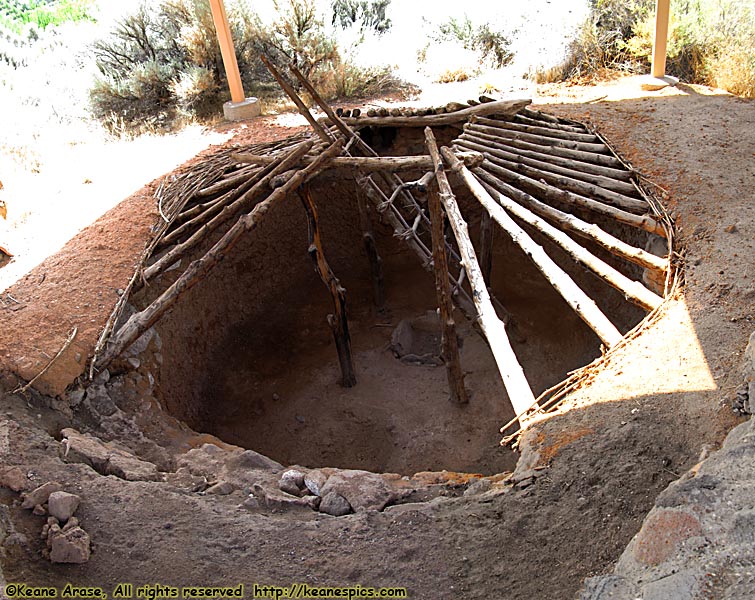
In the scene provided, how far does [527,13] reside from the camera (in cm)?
1072

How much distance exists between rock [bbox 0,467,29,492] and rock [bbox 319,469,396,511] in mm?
1352

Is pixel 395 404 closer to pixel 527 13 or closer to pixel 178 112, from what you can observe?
pixel 178 112

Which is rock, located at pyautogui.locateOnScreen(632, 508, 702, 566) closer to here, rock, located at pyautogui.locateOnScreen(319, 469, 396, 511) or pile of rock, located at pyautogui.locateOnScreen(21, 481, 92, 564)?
rock, located at pyautogui.locateOnScreen(319, 469, 396, 511)

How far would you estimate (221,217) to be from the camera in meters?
5.17

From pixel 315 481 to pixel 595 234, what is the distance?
2.57 metres

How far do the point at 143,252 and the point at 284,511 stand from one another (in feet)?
9.98

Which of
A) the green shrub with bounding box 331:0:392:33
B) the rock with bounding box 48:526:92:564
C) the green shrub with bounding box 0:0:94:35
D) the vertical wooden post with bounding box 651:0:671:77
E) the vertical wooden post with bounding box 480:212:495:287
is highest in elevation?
the green shrub with bounding box 0:0:94:35

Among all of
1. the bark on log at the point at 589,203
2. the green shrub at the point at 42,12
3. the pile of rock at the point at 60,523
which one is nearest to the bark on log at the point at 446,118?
the bark on log at the point at 589,203

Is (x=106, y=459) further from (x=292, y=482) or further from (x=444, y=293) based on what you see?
(x=444, y=293)

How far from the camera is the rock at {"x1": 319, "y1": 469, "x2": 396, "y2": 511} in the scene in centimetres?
305

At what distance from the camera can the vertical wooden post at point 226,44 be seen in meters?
8.22

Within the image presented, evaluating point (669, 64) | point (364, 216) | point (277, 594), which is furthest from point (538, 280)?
point (277, 594)

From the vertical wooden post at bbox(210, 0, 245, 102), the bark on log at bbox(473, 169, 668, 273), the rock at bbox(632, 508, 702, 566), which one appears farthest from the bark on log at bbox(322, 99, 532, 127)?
the rock at bbox(632, 508, 702, 566)

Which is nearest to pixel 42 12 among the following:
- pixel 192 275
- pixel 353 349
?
pixel 353 349
